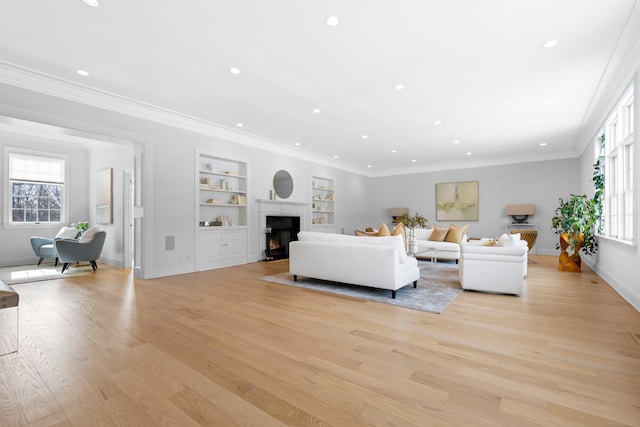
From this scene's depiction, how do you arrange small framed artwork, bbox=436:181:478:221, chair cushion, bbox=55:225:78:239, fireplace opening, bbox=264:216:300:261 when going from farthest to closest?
1. small framed artwork, bbox=436:181:478:221
2. fireplace opening, bbox=264:216:300:261
3. chair cushion, bbox=55:225:78:239

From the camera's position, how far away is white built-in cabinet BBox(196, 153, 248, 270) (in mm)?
5950

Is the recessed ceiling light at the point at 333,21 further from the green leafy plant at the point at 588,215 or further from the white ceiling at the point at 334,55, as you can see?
the green leafy plant at the point at 588,215

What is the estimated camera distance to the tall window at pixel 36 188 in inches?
260

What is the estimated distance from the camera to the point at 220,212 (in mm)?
6660

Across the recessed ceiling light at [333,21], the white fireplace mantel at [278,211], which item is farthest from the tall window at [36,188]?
the recessed ceiling light at [333,21]

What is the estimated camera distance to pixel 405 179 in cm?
1083

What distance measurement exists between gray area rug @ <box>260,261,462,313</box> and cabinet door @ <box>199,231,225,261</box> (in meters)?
1.53

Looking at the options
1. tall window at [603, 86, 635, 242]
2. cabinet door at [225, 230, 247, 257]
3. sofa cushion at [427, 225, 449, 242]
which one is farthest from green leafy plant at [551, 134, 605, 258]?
cabinet door at [225, 230, 247, 257]

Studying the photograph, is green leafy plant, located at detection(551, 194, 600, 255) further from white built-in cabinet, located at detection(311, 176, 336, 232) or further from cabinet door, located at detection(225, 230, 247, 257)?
cabinet door, located at detection(225, 230, 247, 257)

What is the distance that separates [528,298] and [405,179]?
7393 mm

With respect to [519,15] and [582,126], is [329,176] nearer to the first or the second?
[582,126]

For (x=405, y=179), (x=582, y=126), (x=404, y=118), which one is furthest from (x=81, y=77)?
(x=405, y=179)

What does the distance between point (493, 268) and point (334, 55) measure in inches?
132

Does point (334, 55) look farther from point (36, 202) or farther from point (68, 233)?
point (36, 202)
